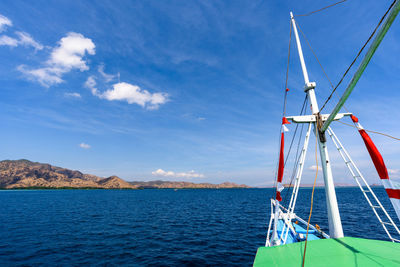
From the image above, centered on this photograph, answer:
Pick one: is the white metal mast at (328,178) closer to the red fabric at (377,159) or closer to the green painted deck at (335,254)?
the green painted deck at (335,254)

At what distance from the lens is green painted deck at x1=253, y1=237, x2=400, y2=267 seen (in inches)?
210

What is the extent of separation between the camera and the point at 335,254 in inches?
231

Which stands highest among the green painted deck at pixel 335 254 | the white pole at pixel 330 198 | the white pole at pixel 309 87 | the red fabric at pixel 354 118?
the white pole at pixel 309 87

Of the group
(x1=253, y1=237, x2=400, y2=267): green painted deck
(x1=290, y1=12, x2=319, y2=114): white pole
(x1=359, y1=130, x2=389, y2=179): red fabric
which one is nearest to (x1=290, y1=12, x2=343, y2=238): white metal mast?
(x1=290, y1=12, x2=319, y2=114): white pole

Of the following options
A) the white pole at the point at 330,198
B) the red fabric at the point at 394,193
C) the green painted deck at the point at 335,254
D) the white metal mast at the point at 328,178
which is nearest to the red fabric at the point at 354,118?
the white metal mast at the point at 328,178

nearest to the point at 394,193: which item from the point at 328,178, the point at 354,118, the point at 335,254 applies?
the point at 328,178

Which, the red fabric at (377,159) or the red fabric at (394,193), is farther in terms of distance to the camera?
the red fabric at (377,159)

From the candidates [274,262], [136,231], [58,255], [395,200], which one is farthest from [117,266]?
[395,200]

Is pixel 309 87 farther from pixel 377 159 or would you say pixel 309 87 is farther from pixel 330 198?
pixel 330 198

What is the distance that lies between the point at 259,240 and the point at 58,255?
20361 millimetres

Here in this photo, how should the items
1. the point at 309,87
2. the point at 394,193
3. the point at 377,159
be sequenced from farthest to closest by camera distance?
the point at 309,87, the point at 377,159, the point at 394,193

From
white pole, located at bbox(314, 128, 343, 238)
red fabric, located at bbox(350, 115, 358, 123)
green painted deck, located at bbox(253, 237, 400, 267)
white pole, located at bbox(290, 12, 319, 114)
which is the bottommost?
green painted deck, located at bbox(253, 237, 400, 267)

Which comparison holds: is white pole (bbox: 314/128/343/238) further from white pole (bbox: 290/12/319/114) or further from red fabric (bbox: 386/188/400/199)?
red fabric (bbox: 386/188/400/199)

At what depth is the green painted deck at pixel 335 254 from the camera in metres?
5.34
